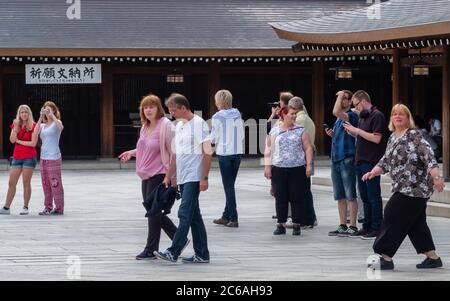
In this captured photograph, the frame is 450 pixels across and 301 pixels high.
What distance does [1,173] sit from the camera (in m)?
29.7

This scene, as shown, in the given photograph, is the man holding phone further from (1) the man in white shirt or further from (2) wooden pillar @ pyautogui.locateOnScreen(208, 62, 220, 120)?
(2) wooden pillar @ pyautogui.locateOnScreen(208, 62, 220, 120)

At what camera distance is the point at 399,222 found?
38.5 ft

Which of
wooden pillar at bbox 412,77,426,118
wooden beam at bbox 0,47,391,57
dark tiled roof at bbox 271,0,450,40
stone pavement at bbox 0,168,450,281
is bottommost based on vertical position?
stone pavement at bbox 0,168,450,281

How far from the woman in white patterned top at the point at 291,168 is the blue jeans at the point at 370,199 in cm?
75

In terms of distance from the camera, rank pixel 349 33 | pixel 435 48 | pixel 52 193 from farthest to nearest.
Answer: pixel 435 48
pixel 349 33
pixel 52 193

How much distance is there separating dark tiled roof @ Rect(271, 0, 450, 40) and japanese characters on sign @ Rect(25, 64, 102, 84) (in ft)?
24.4

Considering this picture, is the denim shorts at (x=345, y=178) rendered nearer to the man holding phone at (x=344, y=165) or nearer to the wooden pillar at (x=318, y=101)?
the man holding phone at (x=344, y=165)

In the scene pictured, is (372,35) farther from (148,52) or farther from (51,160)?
(148,52)

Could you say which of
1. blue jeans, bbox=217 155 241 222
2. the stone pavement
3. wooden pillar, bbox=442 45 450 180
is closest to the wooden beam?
wooden pillar, bbox=442 45 450 180

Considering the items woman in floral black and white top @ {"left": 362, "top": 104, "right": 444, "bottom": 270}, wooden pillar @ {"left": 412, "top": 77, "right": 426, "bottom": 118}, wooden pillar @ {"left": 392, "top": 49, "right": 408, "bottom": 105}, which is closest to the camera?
woman in floral black and white top @ {"left": 362, "top": 104, "right": 444, "bottom": 270}

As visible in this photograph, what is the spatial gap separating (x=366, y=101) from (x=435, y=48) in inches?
388

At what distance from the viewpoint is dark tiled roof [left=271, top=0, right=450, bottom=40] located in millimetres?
20656
